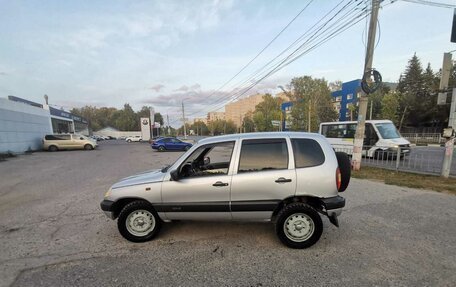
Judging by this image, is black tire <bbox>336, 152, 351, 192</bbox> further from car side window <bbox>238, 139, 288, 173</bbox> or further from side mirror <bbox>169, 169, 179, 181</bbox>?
side mirror <bbox>169, 169, 179, 181</bbox>

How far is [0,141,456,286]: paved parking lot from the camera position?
2631 millimetres

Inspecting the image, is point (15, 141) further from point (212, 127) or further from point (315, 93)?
point (212, 127)

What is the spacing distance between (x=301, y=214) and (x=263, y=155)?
3.39 ft

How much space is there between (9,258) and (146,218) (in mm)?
1876

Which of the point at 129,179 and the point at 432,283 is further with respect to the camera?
the point at 129,179

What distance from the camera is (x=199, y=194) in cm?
336

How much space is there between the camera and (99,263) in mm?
2996

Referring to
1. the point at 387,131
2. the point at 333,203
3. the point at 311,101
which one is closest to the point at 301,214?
the point at 333,203

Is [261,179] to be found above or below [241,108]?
below

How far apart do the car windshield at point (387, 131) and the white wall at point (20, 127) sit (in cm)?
2683

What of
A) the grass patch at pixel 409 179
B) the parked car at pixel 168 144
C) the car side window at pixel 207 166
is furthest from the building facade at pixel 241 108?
the car side window at pixel 207 166

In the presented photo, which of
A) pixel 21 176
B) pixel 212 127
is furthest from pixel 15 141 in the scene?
pixel 212 127

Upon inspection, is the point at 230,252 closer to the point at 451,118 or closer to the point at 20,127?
the point at 451,118

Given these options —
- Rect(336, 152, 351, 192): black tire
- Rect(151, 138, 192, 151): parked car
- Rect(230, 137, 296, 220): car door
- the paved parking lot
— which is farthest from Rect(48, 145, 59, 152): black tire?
Rect(336, 152, 351, 192): black tire
